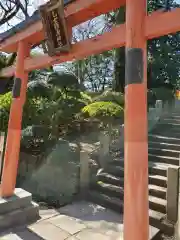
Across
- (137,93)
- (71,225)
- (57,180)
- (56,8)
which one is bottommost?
(71,225)

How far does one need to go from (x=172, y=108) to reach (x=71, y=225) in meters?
8.55

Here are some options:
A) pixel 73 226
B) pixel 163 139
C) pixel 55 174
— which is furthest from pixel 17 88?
pixel 163 139

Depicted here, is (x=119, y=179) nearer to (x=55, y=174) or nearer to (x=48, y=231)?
(x=55, y=174)

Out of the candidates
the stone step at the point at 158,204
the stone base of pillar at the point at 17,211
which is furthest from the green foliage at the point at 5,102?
the stone step at the point at 158,204

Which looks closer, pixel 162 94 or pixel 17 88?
pixel 17 88

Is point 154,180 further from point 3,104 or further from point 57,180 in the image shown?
point 3,104

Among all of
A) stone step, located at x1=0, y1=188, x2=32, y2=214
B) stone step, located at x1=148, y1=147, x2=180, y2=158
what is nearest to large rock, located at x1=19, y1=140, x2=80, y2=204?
stone step, located at x1=0, y1=188, x2=32, y2=214

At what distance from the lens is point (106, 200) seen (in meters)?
5.43

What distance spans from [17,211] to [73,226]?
1036 millimetres

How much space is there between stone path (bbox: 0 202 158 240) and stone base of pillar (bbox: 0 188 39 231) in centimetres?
15

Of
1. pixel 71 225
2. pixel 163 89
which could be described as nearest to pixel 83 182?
pixel 71 225

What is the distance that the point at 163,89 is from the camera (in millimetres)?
12641

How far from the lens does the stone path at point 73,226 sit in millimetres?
3975

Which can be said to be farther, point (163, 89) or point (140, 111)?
point (163, 89)
